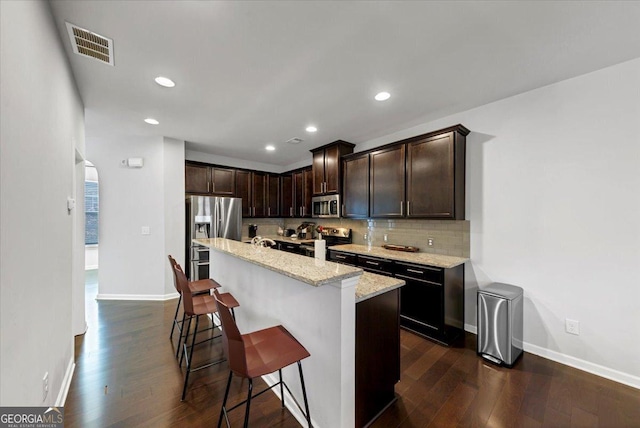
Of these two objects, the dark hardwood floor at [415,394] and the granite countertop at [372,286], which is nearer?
the granite countertop at [372,286]

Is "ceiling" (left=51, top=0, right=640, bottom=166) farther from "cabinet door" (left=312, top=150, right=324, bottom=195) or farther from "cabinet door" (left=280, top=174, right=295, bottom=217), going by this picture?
"cabinet door" (left=280, top=174, right=295, bottom=217)

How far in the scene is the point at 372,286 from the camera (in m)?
1.72

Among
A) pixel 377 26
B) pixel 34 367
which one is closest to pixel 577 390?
pixel 377 26

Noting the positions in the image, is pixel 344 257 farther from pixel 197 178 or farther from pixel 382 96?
pixel 197 178

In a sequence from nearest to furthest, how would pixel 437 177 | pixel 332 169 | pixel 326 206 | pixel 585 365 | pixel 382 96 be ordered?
pixel 585 365
pixel 382 96
pixel 437 177
pixel 332 169
pixel 326 206

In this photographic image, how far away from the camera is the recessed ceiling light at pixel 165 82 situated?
237cm

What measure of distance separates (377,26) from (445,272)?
2372 millimetres

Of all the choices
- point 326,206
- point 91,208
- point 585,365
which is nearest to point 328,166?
point 326,206

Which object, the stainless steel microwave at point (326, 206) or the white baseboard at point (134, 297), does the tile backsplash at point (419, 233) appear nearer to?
the stainless steel microwave at point (326, 206)

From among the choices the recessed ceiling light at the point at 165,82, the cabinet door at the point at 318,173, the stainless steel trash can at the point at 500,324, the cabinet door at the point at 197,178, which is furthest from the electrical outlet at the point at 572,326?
the cabinet door at the point at 197,178

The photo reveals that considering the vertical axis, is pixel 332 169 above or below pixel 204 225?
above

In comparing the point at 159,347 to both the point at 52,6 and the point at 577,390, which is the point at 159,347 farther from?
the point at 577,390

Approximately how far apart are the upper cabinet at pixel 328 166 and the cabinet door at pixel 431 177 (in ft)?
4.35

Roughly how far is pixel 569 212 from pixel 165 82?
4069 millimetres
